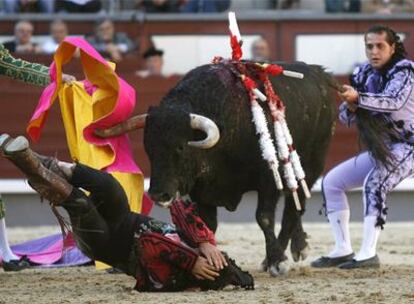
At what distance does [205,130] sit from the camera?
19.4 ft

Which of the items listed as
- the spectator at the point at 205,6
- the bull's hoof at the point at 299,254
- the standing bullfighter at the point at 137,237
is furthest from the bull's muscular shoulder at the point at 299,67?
the spectator at the point at 205,6

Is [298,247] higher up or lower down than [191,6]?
lower down

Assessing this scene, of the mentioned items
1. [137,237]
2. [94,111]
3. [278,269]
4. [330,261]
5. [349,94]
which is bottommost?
[330,261]

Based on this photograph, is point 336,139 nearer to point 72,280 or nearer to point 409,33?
point 409,33

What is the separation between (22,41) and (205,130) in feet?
15.3

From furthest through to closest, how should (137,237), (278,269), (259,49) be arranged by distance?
1. (259,49)
2. (278,269)
3. (137,237)

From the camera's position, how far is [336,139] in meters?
10.6

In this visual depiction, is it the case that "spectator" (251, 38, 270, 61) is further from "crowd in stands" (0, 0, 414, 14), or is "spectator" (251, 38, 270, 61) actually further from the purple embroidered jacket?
the purple embroidered jacket

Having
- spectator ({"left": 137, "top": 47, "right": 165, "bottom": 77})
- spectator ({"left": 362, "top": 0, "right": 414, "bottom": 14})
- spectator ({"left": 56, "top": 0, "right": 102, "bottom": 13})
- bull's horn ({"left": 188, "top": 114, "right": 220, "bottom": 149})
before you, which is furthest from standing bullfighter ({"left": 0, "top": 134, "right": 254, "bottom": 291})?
spectator ({"left": 362, "top": 0, "right": 414, "bottom": 14})

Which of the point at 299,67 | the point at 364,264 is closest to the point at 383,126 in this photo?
the point at 299,67

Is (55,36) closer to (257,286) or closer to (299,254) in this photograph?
(299,254)

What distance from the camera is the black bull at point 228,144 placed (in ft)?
19.3

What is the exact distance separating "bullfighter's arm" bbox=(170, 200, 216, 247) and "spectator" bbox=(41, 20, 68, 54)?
4945 millimetres

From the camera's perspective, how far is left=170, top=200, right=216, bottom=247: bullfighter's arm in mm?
5355
